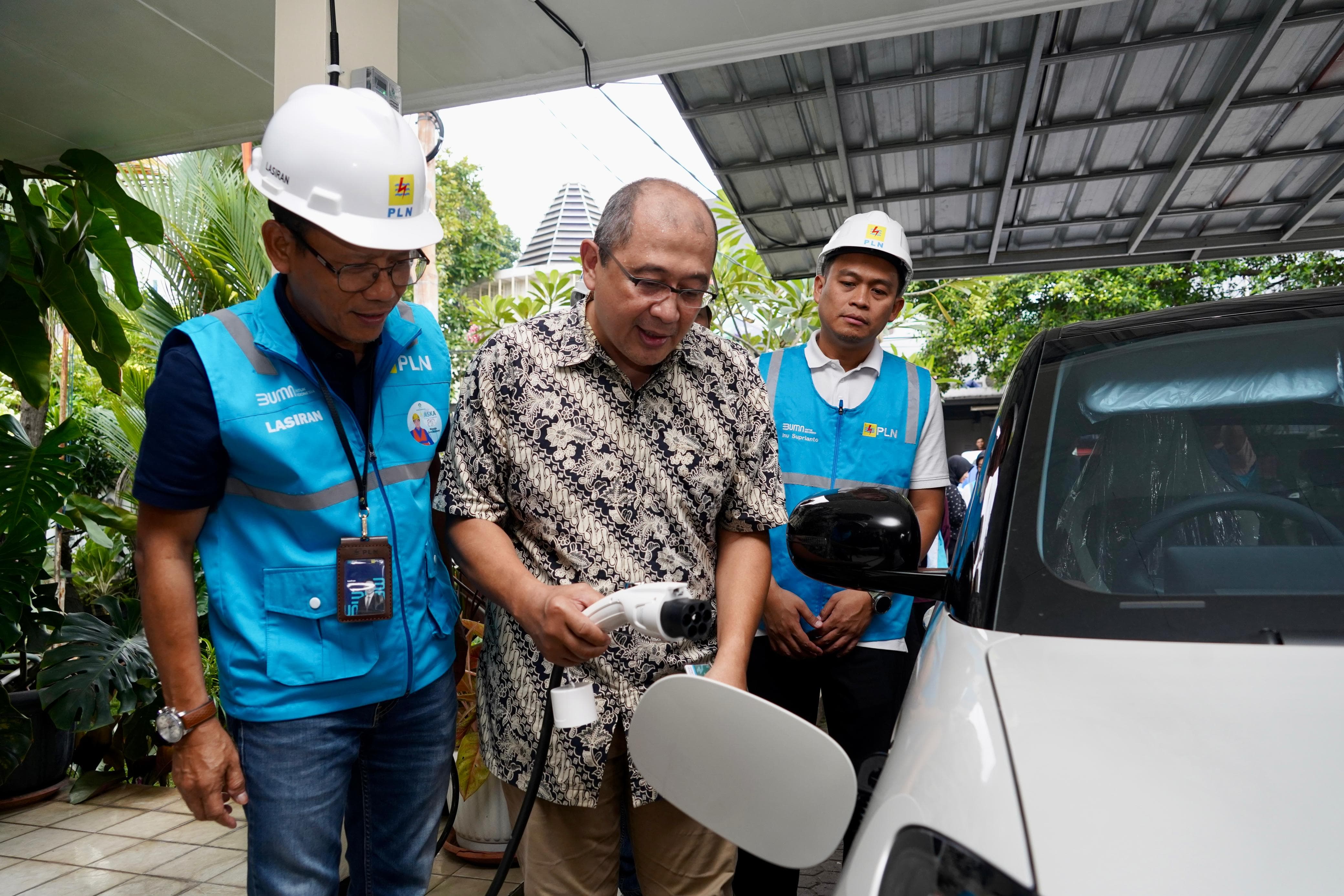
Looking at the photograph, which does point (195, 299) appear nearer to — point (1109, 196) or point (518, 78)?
point (518, 78)

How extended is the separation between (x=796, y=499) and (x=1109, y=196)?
138 inches

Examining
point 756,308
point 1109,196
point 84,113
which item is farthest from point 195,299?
point 1109,196

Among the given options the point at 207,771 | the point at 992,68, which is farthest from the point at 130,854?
the point at 992,68

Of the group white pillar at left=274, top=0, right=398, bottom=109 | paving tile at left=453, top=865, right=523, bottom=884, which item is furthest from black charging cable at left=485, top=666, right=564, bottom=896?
A: paving tile at left=453, top=865, right=523, bottom=884

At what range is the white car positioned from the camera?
34.5 inches

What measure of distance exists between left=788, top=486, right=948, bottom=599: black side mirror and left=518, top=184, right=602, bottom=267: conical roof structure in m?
34.9

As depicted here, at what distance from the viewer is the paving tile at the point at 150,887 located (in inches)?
153

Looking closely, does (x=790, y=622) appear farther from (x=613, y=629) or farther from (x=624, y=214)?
(x=624, y=214)

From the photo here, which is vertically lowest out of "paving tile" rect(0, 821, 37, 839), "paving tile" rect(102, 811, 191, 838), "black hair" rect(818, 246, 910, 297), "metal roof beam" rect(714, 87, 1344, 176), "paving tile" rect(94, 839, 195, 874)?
"paving tile" rect(102, 811, 191, 838)

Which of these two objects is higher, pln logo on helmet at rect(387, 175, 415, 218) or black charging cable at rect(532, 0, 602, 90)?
black charging cable at rect(532, 0, 602, 90)

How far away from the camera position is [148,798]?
5.10m

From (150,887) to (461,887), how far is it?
1.37 m

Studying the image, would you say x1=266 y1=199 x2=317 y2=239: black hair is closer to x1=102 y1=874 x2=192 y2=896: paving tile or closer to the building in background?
x1=102 y1=874 x2=192 y2=896: paving tile

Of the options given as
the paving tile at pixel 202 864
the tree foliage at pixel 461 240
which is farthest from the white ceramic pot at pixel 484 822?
the tree foliage at pixel 461 240
